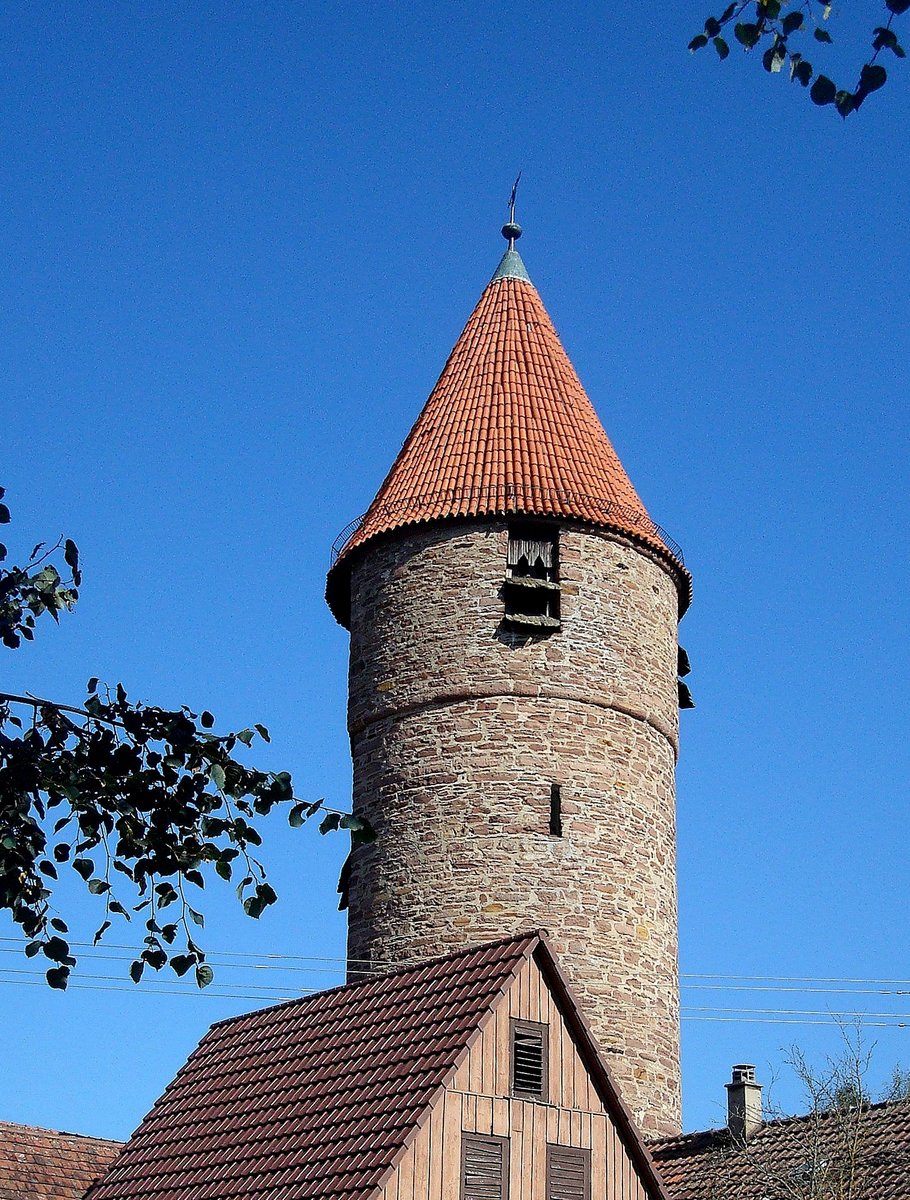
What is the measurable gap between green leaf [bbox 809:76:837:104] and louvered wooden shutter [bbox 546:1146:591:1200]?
11009 millimetres

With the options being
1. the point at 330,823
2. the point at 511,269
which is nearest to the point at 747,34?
the point at 330,823

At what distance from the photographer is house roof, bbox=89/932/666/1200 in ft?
49.7

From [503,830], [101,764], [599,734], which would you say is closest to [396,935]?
[503,830]

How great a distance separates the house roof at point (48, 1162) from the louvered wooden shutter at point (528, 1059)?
574cm

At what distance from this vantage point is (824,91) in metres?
6.62

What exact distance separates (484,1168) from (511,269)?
15523 mm

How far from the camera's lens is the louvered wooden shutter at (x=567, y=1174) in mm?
15891

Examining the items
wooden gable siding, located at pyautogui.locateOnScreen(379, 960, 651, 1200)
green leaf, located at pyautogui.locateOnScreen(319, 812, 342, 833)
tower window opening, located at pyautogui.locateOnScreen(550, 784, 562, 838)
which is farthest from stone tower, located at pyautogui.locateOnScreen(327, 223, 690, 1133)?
green leaf, located at pyautogui.locateOnScreen(319, 812, 342, 833)

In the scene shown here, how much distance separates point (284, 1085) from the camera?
16.8m

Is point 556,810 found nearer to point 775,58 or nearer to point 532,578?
point 532,578

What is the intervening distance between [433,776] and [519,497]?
3477 mm

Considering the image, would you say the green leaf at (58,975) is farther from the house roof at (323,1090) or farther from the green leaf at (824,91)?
the house roof at (323,1090)

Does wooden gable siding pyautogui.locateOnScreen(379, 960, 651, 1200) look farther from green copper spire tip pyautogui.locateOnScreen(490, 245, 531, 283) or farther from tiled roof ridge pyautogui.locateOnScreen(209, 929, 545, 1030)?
green copper spire tip pyautogui.locateOnScreen(490, 245, 531, 283)

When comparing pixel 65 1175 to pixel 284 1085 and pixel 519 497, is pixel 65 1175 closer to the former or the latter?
pixel 284 1085
